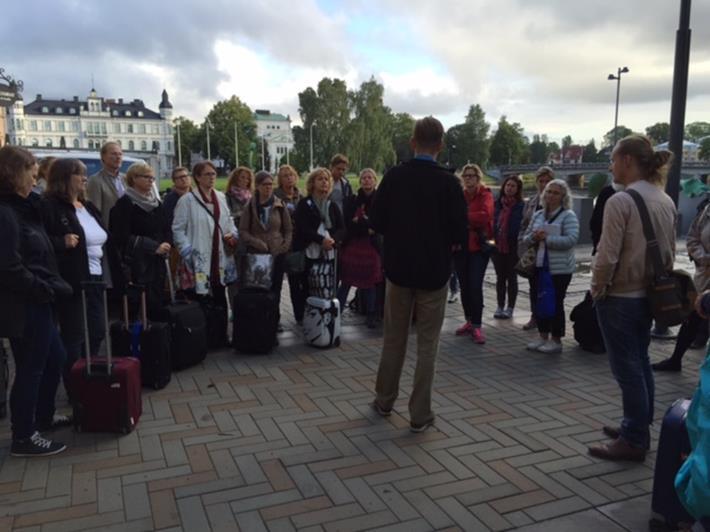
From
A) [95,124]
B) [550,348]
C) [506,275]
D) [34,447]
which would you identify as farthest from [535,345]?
[95,124]

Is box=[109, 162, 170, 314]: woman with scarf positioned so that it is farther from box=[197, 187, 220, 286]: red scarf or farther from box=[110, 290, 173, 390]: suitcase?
box=[197, 187, 220, 286]: red scarf

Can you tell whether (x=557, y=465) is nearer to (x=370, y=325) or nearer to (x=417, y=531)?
(x=417, y=531)

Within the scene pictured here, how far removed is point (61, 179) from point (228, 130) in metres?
91.8

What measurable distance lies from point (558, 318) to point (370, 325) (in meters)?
2.06

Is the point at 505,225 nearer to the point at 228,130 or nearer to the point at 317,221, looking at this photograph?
the point at 317,221

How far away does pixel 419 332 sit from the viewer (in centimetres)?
398

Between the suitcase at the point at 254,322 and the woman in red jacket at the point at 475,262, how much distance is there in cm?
208

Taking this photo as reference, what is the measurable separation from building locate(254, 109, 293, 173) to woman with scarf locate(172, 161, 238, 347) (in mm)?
101163

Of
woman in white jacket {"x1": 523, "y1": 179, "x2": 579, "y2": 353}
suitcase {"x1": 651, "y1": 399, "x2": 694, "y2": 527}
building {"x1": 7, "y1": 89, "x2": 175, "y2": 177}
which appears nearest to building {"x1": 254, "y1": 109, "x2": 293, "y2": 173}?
building {"x1": 7, "y1": 89, "x2": 175, "y2": 177}

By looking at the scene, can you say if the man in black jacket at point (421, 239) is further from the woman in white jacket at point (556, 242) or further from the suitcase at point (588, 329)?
the suitcase at point (588, 329)

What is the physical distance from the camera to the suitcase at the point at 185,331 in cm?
513

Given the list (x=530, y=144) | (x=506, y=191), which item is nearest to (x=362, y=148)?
(x=530, y=144)

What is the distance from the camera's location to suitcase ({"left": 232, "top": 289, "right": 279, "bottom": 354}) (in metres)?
5.69

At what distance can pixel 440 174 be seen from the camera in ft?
12.6
